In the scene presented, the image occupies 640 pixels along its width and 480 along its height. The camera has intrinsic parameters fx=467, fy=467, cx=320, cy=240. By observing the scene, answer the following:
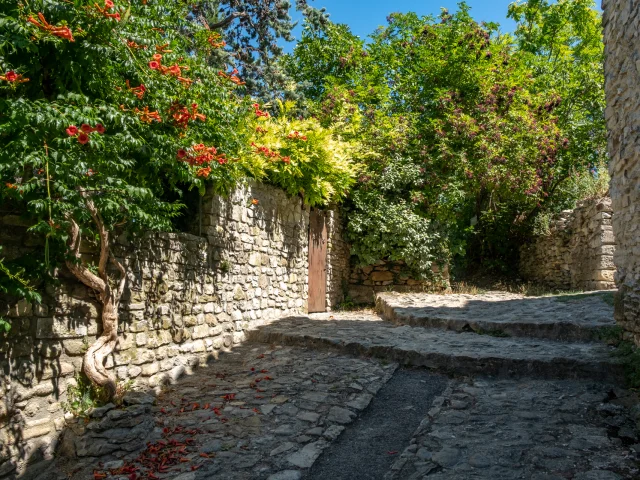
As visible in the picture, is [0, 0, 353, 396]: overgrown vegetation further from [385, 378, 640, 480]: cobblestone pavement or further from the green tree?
[385, 378, 640, 480]: cobblestone pavement

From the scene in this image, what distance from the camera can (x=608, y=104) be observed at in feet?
16.7

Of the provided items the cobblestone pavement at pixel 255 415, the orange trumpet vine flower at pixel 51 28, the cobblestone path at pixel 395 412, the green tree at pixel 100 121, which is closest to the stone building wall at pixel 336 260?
the cobblestone path at pixel 395 412

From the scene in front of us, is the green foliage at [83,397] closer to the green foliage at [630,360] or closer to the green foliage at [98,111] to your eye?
the green foliage at [98,111]

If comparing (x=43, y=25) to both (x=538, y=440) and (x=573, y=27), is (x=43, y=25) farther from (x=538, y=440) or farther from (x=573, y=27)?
(x=573, y=27)

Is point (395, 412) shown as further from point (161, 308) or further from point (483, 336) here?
point (161, 308)

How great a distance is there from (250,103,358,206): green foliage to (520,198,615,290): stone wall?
546 cm

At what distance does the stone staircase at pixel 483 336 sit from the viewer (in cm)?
489

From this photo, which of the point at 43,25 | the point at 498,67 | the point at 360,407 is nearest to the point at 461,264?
the point at 498,67

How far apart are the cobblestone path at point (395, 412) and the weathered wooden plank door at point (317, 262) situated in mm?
2709

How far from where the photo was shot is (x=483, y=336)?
6.45 m

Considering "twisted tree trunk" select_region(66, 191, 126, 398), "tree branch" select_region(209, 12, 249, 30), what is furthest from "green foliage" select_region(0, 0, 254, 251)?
"tree branch" select_region(209, 12, 249, 30)

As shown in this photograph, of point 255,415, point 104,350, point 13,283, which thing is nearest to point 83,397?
point 104,350

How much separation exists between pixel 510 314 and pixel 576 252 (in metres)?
4.61

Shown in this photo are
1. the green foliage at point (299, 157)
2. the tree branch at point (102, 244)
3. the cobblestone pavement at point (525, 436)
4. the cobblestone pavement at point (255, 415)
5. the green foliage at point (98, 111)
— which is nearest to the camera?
the cobblestone pavement at point (525, 436)
